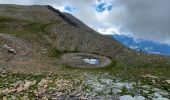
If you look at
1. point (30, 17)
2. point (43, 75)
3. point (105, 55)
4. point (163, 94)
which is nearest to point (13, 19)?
point (30, 17)

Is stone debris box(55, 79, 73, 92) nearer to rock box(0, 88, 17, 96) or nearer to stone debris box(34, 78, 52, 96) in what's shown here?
stone debris box(34, 78, 52, 96)

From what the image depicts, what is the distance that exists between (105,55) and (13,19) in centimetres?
4869

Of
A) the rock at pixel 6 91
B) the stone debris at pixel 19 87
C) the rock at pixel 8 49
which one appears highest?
the rock at pixel 8 49

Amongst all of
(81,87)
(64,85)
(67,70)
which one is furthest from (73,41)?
(81,87)

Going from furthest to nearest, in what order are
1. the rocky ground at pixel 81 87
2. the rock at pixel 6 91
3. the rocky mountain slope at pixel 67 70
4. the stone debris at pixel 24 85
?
the stone debris at pixel 24 85, the rocky mountain slope at pixel 67 70, the rock at pixel 6 91, the rocky ground at pixel 81 87

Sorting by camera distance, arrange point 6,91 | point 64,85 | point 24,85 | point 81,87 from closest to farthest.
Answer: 1. point 6,91
2. point 81,87
3. point 64,85
4. point 24,85

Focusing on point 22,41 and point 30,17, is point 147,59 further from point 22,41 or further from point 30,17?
point 30,17

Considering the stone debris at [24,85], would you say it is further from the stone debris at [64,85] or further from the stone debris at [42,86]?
the stone debris at [64,85]

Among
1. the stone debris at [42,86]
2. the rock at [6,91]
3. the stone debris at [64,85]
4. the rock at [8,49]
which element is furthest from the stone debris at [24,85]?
the rock at [8,49]

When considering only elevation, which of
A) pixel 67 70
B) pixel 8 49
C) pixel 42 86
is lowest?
pixel 42 86

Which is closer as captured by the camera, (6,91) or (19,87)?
(6,91)

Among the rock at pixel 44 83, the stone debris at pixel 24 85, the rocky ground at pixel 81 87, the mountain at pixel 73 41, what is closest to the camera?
the rocky ground at pixel 81 87

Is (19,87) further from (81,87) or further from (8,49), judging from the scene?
(8,49)

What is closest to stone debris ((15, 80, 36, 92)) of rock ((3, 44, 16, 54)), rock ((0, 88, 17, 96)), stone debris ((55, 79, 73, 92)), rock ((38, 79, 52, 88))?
rock ((0, 88, 17, 96))
